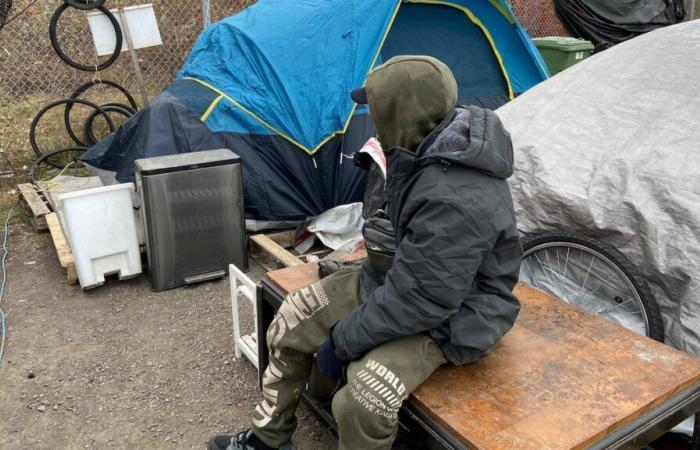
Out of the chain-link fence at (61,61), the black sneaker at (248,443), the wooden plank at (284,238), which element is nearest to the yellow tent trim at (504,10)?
the wooden plank at (284,238)

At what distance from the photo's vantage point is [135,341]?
11.5 feet

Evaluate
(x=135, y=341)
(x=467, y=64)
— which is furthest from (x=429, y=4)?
(x=135, y=341)

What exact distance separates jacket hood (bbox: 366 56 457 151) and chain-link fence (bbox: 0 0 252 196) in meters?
5.84

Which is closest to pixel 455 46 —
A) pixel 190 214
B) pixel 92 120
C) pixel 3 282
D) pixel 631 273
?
pixel 190 214

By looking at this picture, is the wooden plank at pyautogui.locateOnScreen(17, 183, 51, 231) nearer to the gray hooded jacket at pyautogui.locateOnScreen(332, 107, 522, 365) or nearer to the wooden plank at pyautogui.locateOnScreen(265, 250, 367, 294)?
the wooden plank at pyautogui.locateOnScreen(265, 250, 367, 294)

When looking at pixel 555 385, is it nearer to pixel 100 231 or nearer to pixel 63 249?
pixel 100 231

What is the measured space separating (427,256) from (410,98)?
0.49 metres

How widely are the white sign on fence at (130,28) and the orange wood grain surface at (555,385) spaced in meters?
4.94

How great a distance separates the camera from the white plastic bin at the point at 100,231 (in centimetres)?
381

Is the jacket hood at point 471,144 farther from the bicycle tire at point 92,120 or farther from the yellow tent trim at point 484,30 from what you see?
the bicycle tire at point 92,120

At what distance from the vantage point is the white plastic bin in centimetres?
381

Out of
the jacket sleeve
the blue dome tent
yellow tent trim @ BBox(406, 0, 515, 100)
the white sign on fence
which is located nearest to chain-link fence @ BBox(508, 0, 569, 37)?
yellow tent trim @ BBox(406, 0, 515, 100)

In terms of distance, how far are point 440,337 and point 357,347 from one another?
27 centimetres

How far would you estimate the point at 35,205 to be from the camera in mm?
4957
